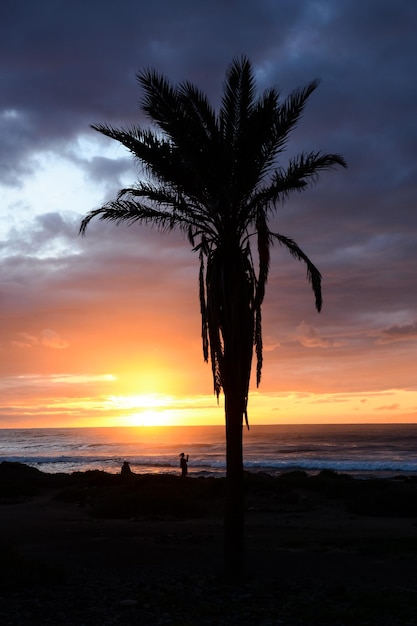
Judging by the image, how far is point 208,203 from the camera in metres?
11.7

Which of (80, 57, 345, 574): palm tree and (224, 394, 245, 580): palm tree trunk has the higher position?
(80, 57, 345, 574): palm tree

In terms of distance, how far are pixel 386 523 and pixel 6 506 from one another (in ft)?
52.6

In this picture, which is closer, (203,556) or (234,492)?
A: (234,492)

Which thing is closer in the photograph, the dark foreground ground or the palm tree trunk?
the dark foreground ground

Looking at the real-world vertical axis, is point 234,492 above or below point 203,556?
above

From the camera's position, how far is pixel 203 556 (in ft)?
48.9

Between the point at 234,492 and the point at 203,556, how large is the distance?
4.38 meters

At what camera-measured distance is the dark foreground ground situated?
9617mm

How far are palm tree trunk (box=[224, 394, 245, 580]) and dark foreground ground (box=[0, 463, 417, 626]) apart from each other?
43cm

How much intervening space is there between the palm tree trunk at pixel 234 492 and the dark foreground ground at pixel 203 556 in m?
0.43

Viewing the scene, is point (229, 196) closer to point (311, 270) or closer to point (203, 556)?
point (311, 270)

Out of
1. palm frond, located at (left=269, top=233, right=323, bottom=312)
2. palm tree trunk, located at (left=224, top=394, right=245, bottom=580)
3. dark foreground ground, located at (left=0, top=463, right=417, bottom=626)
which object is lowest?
dark foreground ground, located at (left=0, top=463, right=417, bottom=626)

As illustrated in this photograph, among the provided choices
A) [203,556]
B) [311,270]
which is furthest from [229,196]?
[203,556]

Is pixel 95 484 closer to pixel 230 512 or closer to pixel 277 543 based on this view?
pixel 277 543
